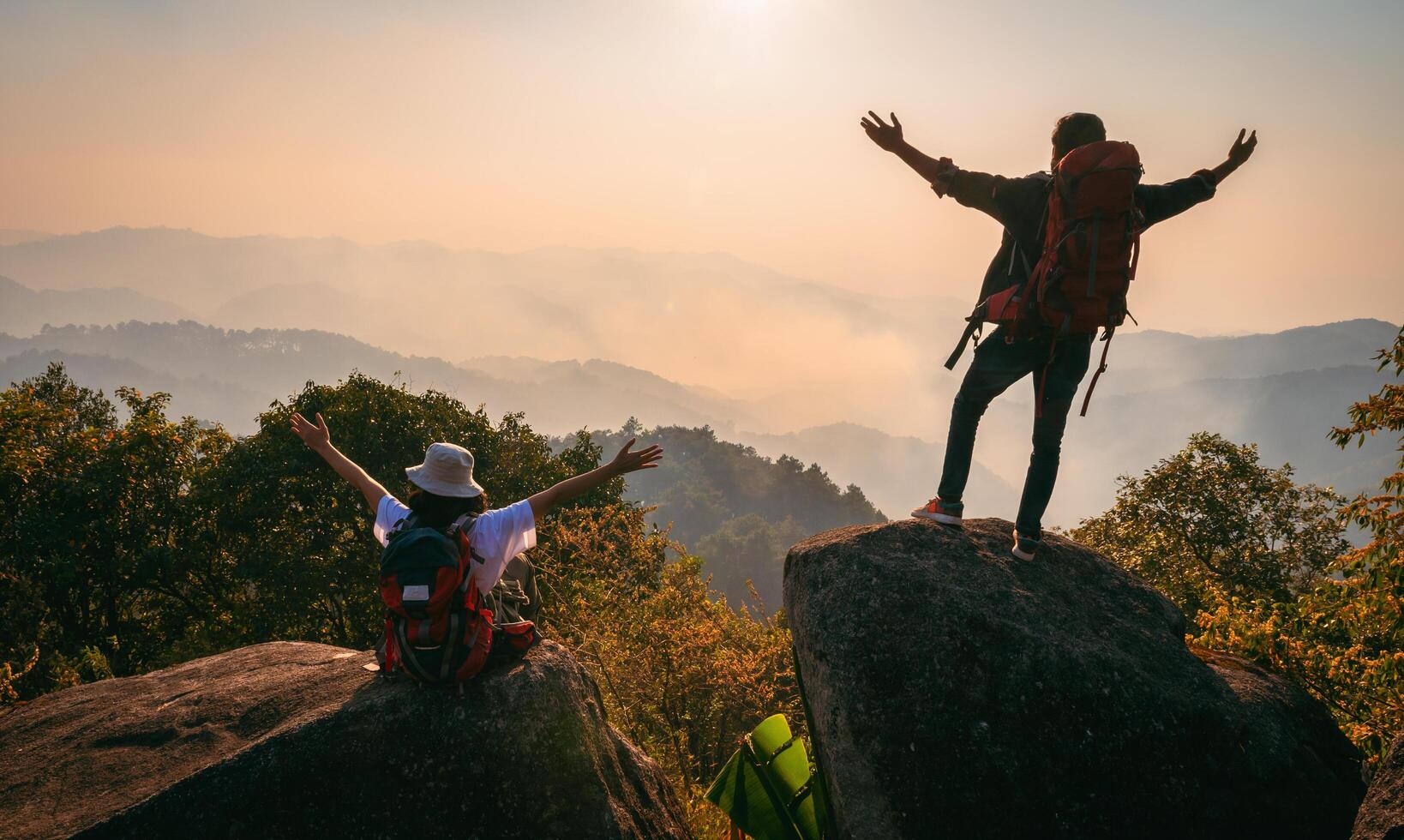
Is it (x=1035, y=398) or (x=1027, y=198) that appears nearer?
(x=1027, y=198)

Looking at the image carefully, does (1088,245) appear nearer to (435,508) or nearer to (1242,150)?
(1242,150)

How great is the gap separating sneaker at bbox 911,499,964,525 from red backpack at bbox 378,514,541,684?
351 cm

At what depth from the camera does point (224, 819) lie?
449 centimetres

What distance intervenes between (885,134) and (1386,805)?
5.17 m

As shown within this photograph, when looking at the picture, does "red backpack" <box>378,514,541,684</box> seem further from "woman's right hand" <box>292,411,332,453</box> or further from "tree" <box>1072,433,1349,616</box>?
"tree" <box>1072,433,1349,616</box>

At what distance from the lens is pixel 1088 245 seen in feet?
17.5

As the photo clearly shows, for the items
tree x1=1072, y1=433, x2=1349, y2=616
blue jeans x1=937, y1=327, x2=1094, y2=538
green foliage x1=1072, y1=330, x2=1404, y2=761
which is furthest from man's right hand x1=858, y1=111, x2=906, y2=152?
tree x1=1072, y1=433, x2=1349, y2=616

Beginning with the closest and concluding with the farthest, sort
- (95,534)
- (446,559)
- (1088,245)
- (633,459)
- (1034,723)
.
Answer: (446,559), (1034,723), (1088,245), (633,459), (95,534)

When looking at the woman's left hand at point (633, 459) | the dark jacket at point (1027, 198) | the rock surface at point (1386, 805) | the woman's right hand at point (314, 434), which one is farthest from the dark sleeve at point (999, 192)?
the woman's right hand at point (314, 434)

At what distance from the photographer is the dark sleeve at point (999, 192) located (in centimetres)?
573

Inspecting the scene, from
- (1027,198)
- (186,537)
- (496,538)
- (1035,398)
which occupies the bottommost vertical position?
Answer: (186,537)

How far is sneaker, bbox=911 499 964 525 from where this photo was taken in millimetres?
6359

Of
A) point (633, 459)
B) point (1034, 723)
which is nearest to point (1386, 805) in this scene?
point (1034, 723)

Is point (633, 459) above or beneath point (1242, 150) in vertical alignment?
beneath
